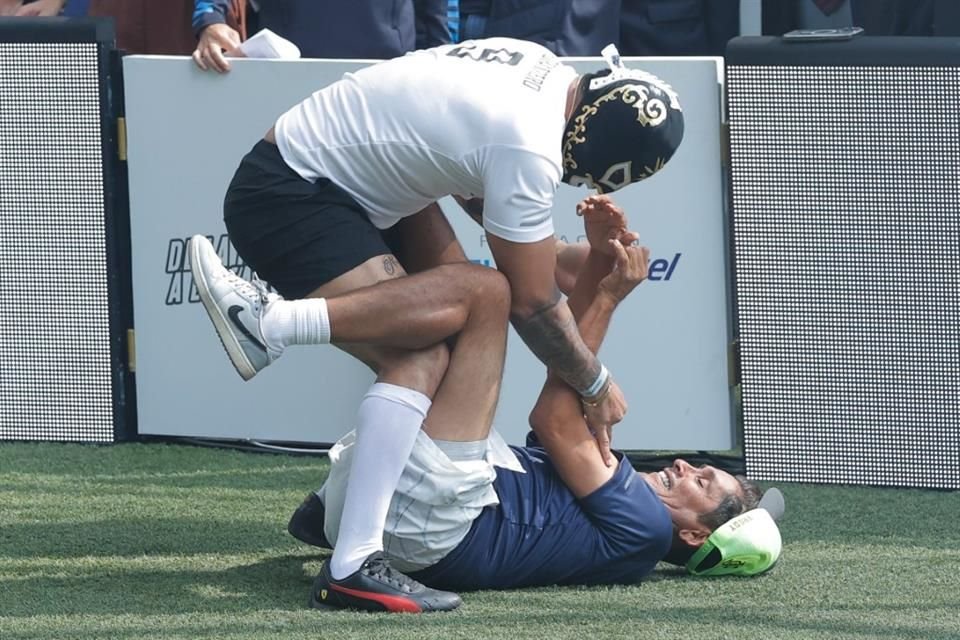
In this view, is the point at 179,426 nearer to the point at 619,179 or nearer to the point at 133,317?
the point at 133,317

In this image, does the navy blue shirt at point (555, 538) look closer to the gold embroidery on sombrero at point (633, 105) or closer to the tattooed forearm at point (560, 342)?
the tattooed forearm at point (560, 342)

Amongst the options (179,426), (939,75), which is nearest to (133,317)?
(179,426)

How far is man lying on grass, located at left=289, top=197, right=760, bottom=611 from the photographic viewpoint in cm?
388

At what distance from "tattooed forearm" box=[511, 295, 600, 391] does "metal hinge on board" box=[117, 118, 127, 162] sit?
201cm

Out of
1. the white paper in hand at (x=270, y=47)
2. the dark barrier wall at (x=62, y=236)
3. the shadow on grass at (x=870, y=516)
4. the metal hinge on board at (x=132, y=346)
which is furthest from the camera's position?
the metal hinge on board at (x=132, y=346)

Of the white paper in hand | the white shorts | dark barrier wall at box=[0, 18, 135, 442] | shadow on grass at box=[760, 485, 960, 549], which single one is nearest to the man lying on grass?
the white shorts

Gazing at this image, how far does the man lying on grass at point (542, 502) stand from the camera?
3877 mm

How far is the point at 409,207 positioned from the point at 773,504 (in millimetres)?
1204

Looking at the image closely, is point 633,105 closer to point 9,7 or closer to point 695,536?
point 695,536

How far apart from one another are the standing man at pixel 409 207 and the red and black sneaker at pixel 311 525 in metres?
0.37

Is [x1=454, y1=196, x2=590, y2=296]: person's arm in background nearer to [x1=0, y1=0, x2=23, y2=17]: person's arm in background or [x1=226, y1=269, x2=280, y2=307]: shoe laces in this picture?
[x1=226, y1=269, x2=280, y2=307]: shoe laces

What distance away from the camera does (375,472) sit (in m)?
3.80

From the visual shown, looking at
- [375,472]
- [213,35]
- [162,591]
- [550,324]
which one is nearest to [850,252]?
[550,324]

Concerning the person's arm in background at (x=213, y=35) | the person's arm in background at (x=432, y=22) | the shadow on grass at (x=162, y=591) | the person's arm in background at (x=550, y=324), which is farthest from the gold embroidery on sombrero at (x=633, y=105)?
the person's arm in background at (x=432, y=22)
